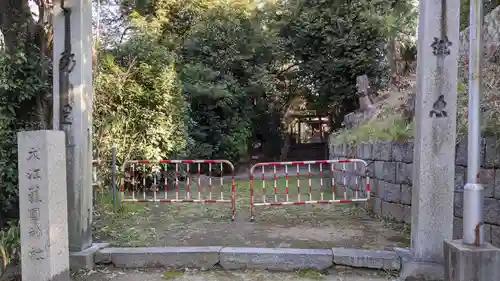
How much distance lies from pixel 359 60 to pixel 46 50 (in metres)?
12.6

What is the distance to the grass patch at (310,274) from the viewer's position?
4227 millimetres

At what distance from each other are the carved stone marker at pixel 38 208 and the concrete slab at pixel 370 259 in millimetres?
3183

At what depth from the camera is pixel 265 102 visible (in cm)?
1909

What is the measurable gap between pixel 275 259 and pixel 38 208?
270 centimetres

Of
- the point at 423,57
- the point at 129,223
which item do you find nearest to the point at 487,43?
the point at 423,57

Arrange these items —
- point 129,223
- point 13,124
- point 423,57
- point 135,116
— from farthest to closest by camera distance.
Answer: point 135,116 < point 129,223 < point 13,124 < point 423,57

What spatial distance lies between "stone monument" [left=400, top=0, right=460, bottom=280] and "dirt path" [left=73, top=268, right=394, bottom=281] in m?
0.59

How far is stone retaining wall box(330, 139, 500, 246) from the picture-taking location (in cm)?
427

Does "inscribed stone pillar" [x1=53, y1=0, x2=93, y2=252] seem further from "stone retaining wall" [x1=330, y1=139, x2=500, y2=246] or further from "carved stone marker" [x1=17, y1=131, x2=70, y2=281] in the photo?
"stone retaining wall" [x1=330, y1=139, x2=500, y2=246]

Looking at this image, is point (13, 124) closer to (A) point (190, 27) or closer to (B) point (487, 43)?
(B) point (487, 43)

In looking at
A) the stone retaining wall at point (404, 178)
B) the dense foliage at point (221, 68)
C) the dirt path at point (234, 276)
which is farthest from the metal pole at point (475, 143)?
the dense foliage at point (221, 68)

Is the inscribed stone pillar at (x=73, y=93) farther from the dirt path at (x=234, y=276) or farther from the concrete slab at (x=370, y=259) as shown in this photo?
the concrete slab at (x=370, y=259)

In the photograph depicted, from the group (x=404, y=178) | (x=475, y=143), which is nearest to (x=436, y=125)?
(x=475, y=143)

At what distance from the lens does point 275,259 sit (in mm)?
4461
